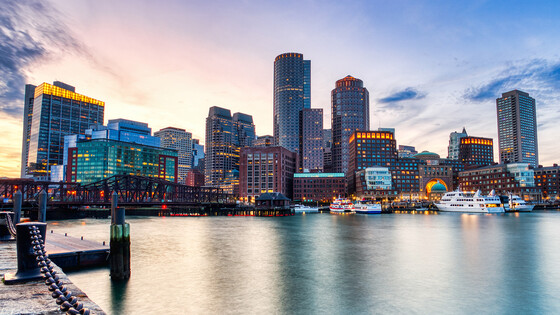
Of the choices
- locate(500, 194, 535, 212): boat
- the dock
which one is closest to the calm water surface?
the dock

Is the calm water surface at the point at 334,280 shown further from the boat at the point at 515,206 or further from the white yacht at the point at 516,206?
the boat at the point at 515,206

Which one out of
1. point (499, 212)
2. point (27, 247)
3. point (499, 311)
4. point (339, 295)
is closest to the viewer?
point (27, 247)

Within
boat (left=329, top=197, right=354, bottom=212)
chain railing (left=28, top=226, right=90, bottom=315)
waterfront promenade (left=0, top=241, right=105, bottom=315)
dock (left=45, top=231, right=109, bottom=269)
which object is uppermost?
chain railing (left=28, top=226, right=90, bottom=315)

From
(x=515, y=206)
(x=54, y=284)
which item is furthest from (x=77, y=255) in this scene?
(x=515, y=206)

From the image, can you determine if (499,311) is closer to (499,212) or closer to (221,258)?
(221,258)

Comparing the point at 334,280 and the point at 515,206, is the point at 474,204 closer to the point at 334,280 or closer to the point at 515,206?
the point at 515,206

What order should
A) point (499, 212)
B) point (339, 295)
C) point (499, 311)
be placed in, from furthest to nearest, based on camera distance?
point (499, 212) → point (339, 295) → point (499, 311)

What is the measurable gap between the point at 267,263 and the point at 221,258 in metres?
6.94

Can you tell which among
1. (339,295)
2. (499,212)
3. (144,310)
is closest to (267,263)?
(339,295)

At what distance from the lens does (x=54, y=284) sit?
11.9m

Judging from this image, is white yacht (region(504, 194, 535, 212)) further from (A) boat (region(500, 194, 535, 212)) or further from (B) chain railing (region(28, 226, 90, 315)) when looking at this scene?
(B) chain railing (region(28, 226, 90, 315))

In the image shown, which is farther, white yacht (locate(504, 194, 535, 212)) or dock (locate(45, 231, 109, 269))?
white yacht (locate(504, 194, 535, 212))

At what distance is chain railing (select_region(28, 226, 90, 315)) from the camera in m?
10.1

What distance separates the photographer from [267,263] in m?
43.9
